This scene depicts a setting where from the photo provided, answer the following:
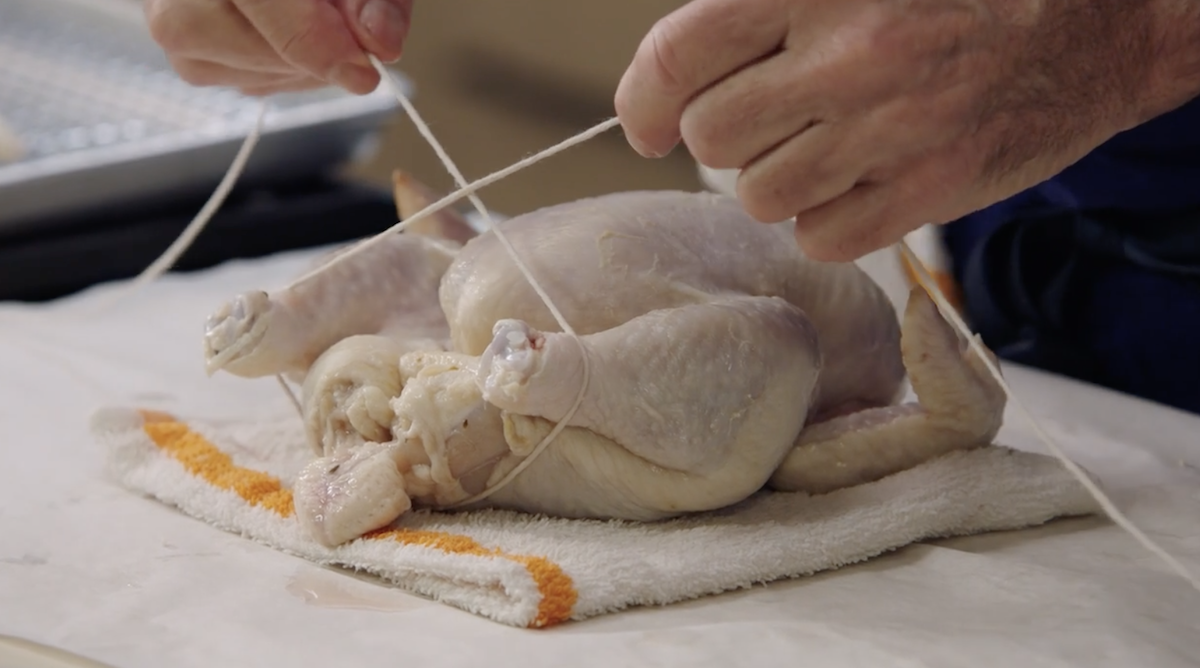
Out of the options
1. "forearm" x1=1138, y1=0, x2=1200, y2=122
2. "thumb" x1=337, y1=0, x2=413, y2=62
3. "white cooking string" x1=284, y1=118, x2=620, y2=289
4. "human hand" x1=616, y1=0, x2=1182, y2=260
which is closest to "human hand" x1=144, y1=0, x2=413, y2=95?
"thumb" x1=337, y1=0, x2=413, y2=62

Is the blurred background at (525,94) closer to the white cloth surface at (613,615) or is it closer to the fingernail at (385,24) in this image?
the fingernail at (385,24)

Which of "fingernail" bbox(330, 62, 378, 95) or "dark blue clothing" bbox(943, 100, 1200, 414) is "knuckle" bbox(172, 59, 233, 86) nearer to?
"fingernail" bbox(330, 62, 378, 95)

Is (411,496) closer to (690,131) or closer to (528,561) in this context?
(528,561)

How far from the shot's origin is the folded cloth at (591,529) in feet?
2.90

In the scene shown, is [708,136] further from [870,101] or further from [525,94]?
[525,94]

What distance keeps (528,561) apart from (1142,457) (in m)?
0.65

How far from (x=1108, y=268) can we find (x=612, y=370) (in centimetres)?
74

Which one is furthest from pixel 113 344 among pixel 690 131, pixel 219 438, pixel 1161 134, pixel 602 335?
pixel 1161 134

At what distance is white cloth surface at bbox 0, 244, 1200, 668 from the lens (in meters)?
0.82

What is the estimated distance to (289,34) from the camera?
3.50ft

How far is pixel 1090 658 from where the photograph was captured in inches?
32.4

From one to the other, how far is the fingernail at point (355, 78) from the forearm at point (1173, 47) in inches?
24.5

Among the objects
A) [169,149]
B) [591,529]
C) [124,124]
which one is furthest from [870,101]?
[124,124]

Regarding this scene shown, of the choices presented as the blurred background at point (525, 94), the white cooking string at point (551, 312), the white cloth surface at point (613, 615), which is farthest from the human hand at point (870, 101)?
the blurred background at point (525, 94)
